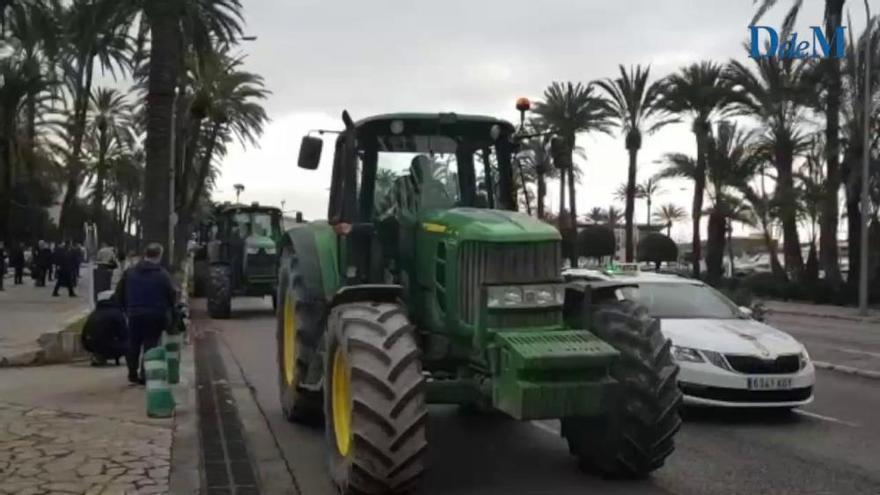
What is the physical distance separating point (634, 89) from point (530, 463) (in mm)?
40744

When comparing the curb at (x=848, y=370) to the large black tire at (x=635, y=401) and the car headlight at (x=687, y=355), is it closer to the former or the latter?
the car headlight at (x=687, y=355)

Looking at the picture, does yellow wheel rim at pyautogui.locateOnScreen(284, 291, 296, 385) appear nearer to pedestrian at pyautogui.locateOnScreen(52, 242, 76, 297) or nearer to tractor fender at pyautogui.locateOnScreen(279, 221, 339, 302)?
tractor fender at pyautogui.locateOnScreen(279, 221, 339, 302)

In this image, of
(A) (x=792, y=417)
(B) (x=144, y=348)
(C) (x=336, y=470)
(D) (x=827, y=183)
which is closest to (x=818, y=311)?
(D) (x=827, y=183)

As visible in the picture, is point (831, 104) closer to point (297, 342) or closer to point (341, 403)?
point (297, 342)

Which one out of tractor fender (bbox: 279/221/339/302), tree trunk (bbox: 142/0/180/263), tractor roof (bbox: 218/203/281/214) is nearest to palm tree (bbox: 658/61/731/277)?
tractor roof (bbox: 218/203/281/214)

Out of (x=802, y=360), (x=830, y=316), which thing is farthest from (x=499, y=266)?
(x=830, y=316)

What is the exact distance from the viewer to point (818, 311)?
3259 centimetres

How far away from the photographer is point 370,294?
762 cm

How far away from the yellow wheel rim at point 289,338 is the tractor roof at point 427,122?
2112 mm

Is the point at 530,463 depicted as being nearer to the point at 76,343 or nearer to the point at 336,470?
the point at 336,470

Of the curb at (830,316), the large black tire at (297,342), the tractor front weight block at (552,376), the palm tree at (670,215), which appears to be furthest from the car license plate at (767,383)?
the palm tree at (670,215)

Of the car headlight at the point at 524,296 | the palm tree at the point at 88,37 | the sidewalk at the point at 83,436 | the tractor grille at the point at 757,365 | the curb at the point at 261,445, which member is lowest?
the curb at the point at 261,445

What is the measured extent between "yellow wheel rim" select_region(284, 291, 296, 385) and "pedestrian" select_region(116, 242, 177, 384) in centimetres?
170

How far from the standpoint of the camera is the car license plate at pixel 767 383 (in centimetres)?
1031
